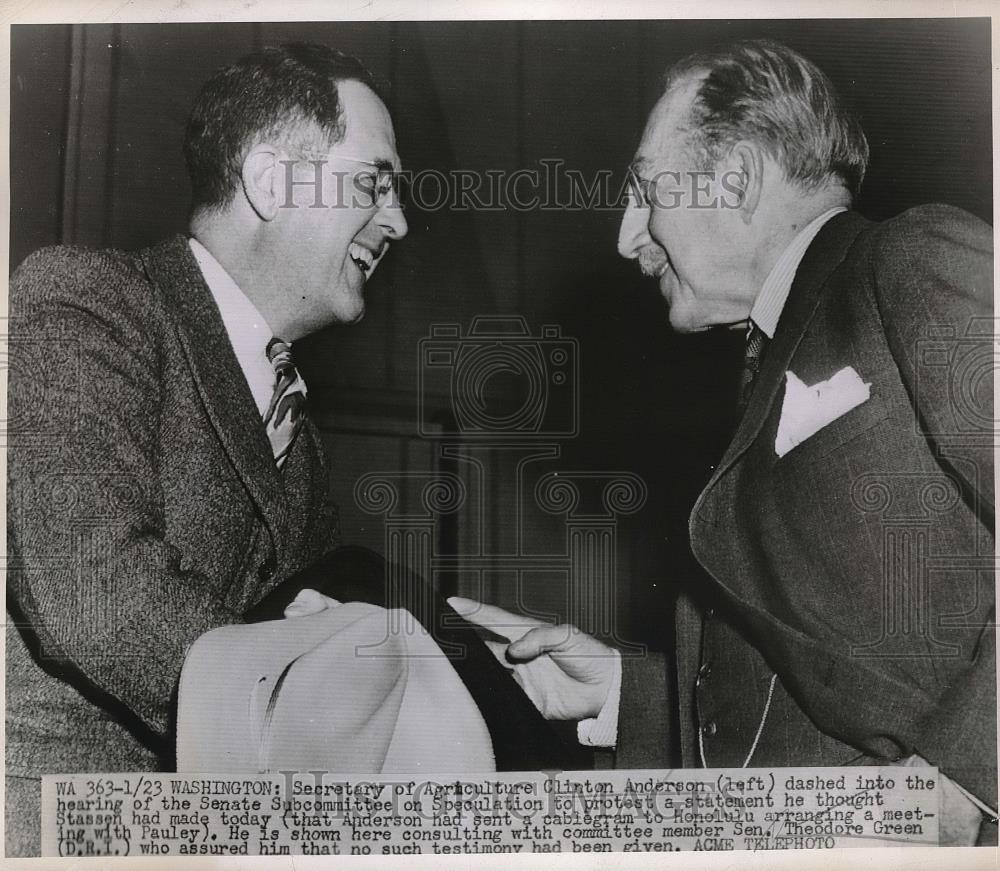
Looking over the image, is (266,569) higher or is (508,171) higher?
(508,171)

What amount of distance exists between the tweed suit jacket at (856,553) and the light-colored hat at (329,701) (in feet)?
1.88

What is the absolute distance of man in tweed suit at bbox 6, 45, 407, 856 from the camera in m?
3.15

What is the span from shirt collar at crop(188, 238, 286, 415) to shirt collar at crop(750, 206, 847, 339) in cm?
149

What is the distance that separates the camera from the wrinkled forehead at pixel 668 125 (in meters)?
3.30

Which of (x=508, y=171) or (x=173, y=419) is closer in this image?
(x=173, y=419)

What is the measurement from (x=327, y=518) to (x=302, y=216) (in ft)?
3.02

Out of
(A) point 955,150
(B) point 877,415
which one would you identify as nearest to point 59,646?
(B) point 877,415

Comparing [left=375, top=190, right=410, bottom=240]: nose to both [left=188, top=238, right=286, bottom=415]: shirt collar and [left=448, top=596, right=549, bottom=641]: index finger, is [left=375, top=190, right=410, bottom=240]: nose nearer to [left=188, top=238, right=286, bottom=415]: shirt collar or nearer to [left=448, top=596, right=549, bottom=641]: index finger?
[left=188, top=238, right=286, bottom=415]: shirt collar

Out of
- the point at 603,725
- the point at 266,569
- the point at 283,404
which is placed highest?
the point at 283,404

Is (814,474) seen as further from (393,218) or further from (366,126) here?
(366,126)

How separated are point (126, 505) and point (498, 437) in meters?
1.11

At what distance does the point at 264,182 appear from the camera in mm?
3268

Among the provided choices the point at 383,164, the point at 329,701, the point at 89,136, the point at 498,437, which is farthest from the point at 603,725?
the point at 89,136

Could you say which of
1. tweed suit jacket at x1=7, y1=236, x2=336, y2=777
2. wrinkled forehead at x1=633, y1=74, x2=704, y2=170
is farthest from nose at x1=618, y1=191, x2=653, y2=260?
tweed suit jacket at x1=7, y1=236, x2=336, y2=777
